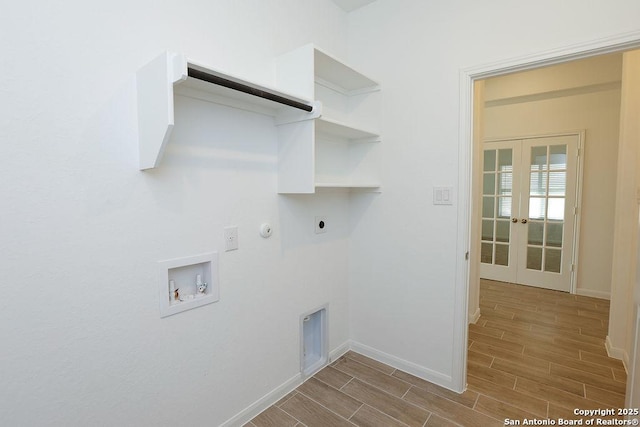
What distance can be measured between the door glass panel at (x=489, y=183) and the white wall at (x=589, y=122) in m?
0.71

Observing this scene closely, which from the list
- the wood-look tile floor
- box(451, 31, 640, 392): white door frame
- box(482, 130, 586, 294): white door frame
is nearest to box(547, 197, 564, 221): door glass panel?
box(482, 130, 586, 294): white door frame

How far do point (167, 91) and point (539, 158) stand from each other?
4620 millimetres

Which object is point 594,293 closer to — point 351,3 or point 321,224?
point 321,224

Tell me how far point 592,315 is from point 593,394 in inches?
68.0

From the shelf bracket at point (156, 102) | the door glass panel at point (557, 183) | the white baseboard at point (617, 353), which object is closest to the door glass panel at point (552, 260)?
the door glass panel at point (557, 183)

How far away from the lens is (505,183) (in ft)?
14.7

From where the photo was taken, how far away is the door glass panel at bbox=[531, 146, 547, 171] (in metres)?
4.19

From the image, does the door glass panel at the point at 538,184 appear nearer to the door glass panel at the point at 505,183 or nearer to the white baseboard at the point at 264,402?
the door glass panel at the point at 505,183

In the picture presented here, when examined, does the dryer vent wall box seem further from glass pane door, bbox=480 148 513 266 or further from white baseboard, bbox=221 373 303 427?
glass pane door, bbox=480 148 513 266

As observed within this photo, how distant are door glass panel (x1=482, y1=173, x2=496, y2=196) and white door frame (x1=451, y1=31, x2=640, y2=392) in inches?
114

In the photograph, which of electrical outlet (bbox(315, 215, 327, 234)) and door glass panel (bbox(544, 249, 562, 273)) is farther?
door glass panel (bbox(544, 249, 562, 273))

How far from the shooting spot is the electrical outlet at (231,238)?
1.68 m

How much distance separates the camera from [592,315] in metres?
Result: 3.36

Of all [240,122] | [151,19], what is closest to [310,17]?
[240,122]
